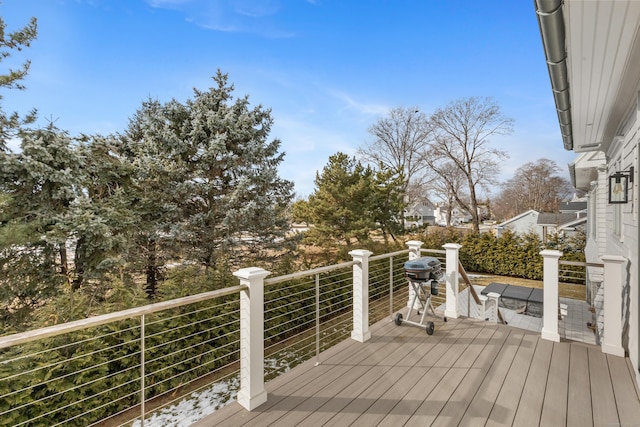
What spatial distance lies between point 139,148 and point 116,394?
6965mm

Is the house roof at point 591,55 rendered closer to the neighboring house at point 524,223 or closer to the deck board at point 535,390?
the deck board at point 535,390

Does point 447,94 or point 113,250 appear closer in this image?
point 113,250

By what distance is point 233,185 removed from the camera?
9.56 metres

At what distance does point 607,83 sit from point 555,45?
1270mm

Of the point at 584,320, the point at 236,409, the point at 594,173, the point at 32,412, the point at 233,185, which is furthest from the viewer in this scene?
the point at 233,185

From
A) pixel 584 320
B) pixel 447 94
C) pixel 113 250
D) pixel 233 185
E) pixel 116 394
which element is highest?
pixel 447 94

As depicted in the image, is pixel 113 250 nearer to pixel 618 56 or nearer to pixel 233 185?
pixel 233 185

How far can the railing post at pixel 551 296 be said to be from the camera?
3.59m

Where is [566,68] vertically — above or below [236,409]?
above

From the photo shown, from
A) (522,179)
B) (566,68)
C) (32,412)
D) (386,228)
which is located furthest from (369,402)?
(522,179)

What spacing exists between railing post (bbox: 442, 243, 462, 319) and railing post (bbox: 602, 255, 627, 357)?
1.60m

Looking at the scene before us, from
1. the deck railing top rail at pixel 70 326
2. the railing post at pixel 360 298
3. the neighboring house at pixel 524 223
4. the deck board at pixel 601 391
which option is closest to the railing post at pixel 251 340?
the deck railing top rail at pixel 70 326

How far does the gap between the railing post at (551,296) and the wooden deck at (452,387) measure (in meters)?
0.12

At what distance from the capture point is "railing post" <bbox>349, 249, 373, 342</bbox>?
11.9 feet
